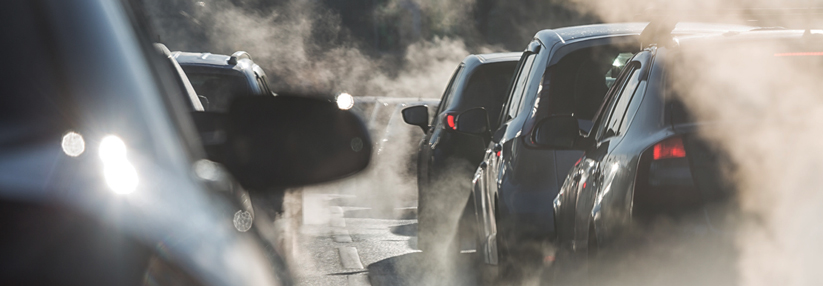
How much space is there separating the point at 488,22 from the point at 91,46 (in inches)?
1327

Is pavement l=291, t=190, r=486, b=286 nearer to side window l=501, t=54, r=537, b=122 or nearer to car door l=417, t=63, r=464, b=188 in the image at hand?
car door l=417, t=63, r=464, b=188

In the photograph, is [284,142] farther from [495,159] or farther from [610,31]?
[495,159]

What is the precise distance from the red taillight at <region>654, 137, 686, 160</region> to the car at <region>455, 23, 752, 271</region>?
1586mm

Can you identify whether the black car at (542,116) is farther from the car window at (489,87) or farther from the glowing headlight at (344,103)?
the car window at (489,87)

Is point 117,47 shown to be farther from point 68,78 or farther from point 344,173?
point 344,173

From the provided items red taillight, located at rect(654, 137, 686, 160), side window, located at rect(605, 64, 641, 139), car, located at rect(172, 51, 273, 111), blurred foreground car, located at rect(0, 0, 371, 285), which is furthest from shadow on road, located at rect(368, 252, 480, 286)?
blurred foreground car, located at rect(0, 0, 371, 285)

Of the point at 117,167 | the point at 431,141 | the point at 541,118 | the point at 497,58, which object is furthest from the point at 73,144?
the point at 431,141

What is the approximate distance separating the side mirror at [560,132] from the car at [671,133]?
15 centimetres

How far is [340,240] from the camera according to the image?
9445mm

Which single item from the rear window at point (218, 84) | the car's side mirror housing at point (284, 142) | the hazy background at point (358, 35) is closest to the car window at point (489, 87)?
the rear window at point (218, 84)

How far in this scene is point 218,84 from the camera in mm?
8242

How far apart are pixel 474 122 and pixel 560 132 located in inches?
99.3

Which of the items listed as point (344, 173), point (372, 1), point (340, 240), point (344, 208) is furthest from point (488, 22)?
point (344, 173)

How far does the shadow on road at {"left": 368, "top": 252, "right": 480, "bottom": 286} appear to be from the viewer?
7027 mm
